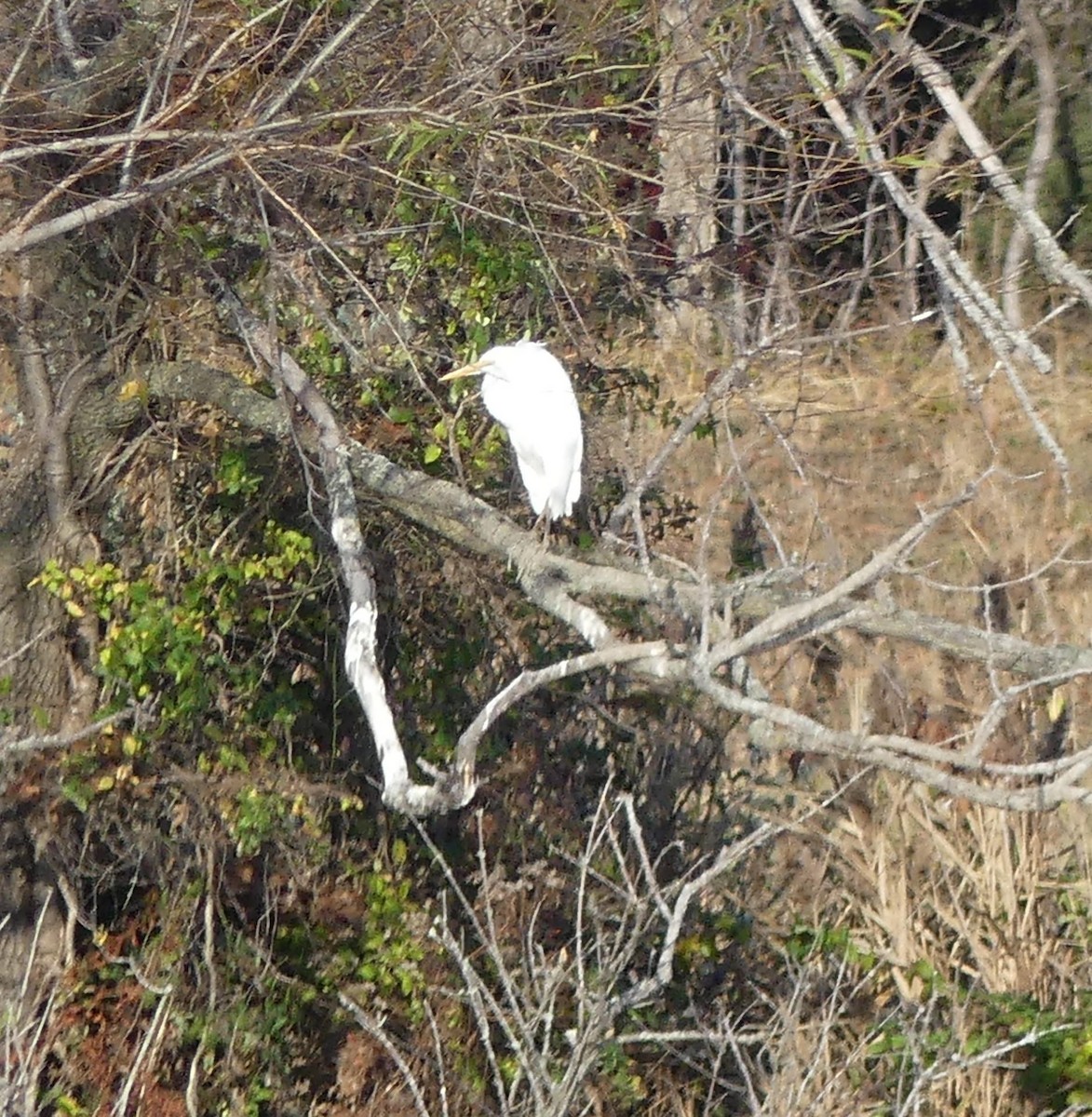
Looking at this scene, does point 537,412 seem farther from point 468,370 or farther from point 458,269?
point 458,269

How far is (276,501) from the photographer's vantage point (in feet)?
14.1

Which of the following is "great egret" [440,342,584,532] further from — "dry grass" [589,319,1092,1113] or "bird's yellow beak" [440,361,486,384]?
"dry grass" [589,319,1092,1113]

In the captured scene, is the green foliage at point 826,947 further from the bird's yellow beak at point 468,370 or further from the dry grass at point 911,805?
the bird's yellow beak at point 468,370

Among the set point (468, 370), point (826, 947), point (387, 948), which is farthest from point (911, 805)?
point (468, 370)

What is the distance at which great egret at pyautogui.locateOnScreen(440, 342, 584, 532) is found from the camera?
3865 millimetres

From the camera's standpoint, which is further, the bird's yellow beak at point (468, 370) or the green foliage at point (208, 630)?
the green foliage at point (208, 630)

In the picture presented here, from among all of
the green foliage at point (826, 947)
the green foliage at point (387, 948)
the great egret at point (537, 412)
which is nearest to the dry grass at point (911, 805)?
the green foliage at point (826, 947)

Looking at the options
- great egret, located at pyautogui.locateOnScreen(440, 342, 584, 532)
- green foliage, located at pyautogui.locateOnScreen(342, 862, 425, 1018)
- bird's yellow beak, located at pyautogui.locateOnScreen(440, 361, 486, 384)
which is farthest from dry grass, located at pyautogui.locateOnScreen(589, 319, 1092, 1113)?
green foliage, located at pyautogui.locateOnScreen(342, 862, 425, 1018)

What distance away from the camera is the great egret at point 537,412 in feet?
12.7

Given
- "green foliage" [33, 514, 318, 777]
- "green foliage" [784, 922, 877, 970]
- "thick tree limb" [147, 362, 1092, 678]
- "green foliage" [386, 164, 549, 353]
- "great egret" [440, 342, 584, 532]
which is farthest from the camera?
"green foliage" [784, 922, 877, 970]

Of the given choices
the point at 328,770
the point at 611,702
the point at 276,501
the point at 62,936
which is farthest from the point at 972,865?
the point at 62,936

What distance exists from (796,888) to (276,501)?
2.08 metres

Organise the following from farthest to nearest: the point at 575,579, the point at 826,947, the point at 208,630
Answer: the point at 826,947
the point at 208,630
the point at 575,579

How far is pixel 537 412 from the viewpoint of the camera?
388cm
